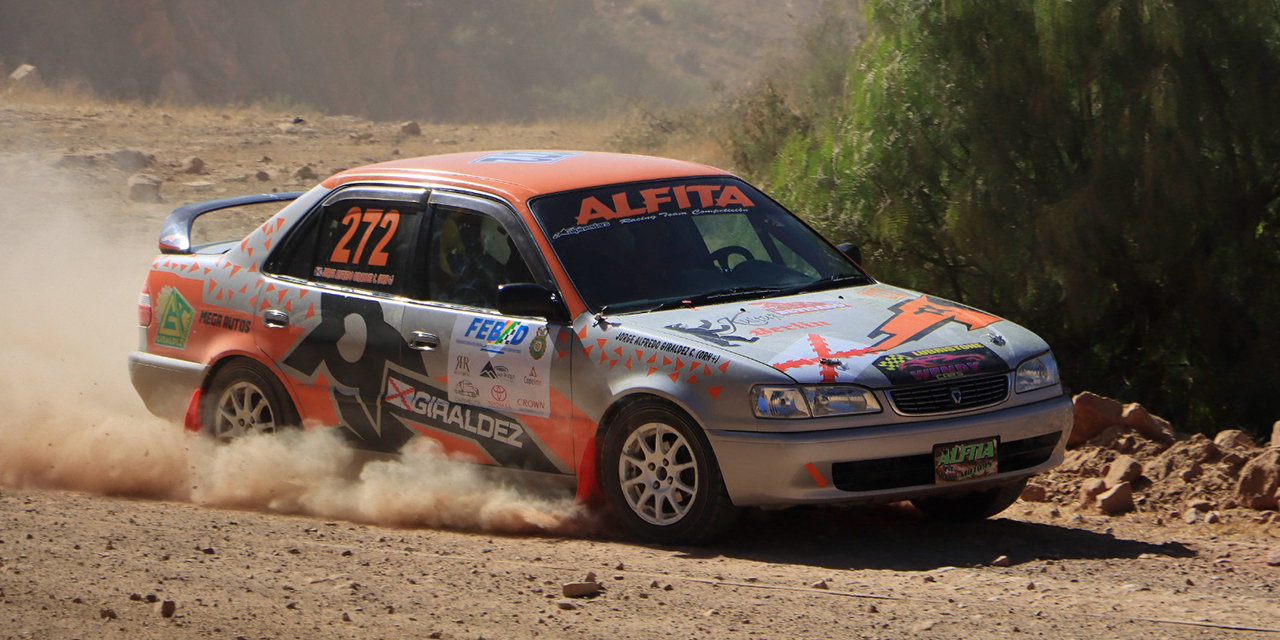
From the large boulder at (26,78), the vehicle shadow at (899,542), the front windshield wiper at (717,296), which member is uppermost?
the large boulder at (26,78)

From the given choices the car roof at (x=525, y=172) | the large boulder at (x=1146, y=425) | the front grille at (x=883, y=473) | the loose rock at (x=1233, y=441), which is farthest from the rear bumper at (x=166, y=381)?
the loose rock at (x=1233, y=441)

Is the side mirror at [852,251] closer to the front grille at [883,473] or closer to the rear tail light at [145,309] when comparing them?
the front grille at [883,473]

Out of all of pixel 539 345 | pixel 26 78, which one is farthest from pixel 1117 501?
pixel 26 78

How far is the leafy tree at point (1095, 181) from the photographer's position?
9969 millimetres

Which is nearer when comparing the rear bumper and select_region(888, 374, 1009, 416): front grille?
select_region(888, 374, 1009, 416): front grille

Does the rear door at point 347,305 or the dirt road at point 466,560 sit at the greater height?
the rear door at point 347,305

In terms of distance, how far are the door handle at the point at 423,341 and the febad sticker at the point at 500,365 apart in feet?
0.30

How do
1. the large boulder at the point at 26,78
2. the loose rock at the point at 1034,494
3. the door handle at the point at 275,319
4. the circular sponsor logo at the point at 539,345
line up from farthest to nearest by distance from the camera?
1. the large boulder at the point at 26,78
2. the loose rock at the point at 1034,494
3. the door handle at the point at 275,319
4. the circular sponsor logo at the point at 539,345

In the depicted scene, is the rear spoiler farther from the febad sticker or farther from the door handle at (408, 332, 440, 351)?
the febad sticker

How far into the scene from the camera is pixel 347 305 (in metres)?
6.84

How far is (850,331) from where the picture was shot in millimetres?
5906

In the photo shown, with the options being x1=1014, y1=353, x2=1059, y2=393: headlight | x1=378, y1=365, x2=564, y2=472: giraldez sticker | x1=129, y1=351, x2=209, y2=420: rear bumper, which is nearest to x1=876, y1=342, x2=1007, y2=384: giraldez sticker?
x1=1014, y1=353, x2=1059, y2=393: headlight

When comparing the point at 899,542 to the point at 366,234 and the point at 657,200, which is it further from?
the point at 366,234

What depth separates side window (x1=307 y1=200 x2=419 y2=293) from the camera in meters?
6.80
